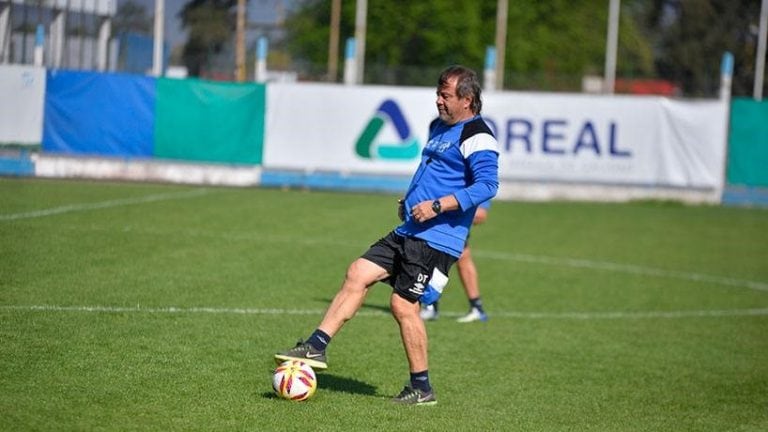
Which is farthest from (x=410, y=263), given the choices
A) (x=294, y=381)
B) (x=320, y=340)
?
(x=294, y=381)

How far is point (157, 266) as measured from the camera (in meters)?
13.3

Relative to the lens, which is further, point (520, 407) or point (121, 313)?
point (121, 313)

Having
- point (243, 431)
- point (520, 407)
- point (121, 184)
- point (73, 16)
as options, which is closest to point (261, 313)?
point (520, 407)

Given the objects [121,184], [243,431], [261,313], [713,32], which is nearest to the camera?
[243,431]

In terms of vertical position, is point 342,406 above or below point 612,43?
below

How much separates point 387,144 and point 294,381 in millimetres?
18295

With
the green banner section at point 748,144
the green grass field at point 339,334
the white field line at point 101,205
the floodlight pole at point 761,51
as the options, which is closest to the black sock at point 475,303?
the green grass field at point 339,334

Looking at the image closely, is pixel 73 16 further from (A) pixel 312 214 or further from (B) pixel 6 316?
(B) pixel 6 316

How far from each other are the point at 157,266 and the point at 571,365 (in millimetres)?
4950

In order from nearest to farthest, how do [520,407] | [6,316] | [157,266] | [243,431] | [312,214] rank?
[243,431] < [520,407] < [6,316] < [157,266] < [312,214]

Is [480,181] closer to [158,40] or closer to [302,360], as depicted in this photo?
[302,360]

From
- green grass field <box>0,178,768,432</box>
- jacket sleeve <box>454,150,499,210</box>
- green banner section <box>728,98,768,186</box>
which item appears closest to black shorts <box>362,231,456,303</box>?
jacket sleeve <box>454,150,499,210</box>

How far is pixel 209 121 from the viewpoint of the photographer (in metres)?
26.0

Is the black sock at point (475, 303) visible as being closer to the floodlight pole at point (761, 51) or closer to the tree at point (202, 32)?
the tree at point (202, 32)
